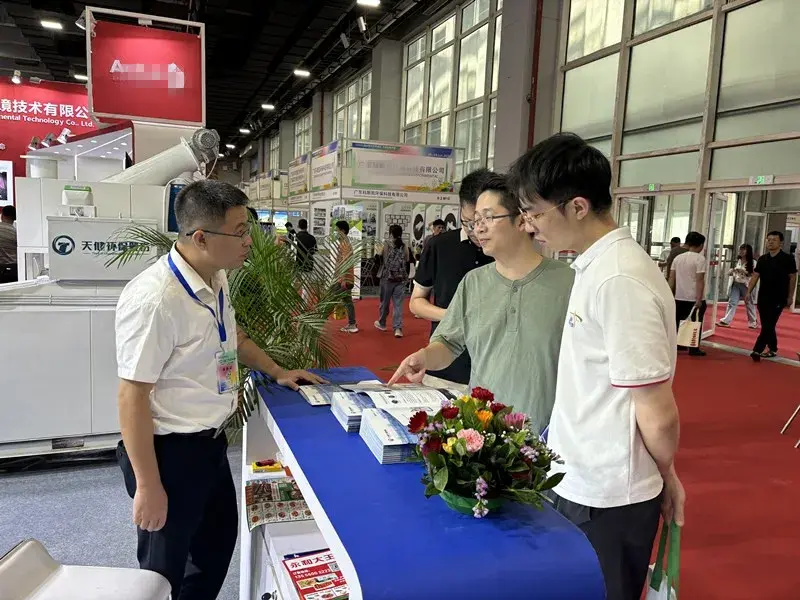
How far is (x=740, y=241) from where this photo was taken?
41.2 ft

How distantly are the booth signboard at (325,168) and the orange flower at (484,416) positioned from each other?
353 inches

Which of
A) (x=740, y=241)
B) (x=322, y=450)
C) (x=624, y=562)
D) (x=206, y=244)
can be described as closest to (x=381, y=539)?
(x=322, y=450)

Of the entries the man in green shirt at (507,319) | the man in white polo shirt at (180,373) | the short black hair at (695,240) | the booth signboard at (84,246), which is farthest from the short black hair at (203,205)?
the short black hair at (695,240)

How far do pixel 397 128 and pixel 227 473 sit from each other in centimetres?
1377

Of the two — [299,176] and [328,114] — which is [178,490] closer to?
[299,176]

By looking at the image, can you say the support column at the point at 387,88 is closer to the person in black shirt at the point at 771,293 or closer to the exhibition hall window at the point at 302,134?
the exhibition hall window at the point at 302,134

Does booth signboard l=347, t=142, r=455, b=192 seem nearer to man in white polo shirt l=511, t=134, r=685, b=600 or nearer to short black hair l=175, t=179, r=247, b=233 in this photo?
short black hair l=175, t=179, r=247, b=233

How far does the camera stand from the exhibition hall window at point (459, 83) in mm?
11438

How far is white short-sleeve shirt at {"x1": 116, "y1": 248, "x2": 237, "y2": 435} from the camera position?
1.44 m

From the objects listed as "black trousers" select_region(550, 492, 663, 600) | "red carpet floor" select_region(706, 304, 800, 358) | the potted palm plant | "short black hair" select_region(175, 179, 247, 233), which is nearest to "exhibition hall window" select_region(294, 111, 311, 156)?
"red carpet floor" select_region(706, 304, 800, 358)

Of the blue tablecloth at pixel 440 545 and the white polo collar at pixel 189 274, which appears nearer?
the blue tablecloth at pixel 440 545

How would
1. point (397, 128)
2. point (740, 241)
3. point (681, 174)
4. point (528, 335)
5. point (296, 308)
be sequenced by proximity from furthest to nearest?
1. point (397, 128)
2. point (740, 241)
3. point (681, 174)
4. point (296, 308)
5. point (528, 335)

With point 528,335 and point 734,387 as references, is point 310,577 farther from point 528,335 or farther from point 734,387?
point 734,387

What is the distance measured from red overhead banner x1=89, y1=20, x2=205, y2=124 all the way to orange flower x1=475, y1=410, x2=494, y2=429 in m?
5.72
